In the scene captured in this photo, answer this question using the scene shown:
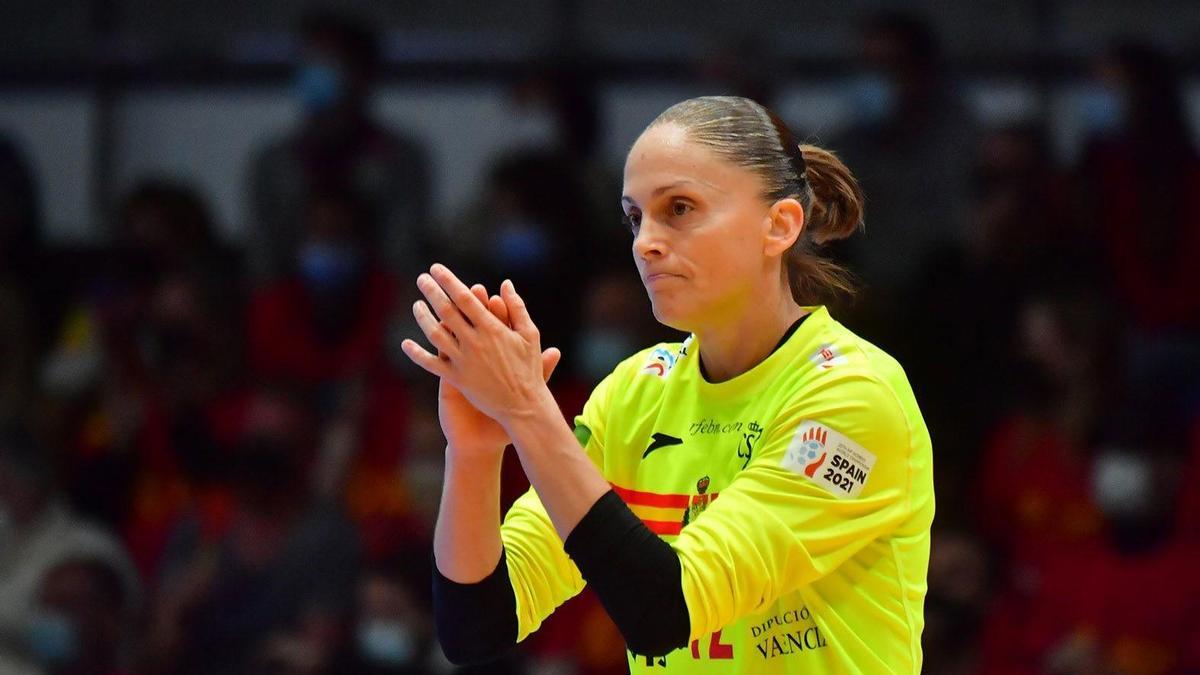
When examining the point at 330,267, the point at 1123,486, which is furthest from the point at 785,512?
the point at 330,267

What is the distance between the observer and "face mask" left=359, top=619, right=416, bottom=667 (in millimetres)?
6039

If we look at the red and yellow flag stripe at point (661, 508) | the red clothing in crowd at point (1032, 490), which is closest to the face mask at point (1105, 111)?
the red clothing in crowd at point (1032, 490)

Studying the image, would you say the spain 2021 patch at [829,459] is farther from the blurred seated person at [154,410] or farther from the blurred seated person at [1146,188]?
the blurred seated person at [154,410]

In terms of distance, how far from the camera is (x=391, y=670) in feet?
19.8

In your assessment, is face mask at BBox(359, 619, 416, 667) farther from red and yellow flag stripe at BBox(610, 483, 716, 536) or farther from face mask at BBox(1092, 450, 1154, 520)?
red and yellow flag stripe at BBox(610, 483, 716, 536)

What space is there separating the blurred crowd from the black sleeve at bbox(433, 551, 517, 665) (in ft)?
10.5

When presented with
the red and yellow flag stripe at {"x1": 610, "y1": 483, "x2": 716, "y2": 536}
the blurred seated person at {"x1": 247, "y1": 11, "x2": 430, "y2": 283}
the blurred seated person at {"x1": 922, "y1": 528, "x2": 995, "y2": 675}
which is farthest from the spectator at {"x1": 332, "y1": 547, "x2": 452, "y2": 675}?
the red and yellow flag stripe at {"x1": 610, "y1": 483, "x2": 716, "y2": 536}

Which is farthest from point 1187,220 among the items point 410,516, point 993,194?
point 410,516

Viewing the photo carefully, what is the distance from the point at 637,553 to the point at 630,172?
647 millimetres

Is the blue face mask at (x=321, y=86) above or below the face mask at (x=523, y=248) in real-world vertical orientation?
above

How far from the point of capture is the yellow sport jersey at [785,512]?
7.87 ft

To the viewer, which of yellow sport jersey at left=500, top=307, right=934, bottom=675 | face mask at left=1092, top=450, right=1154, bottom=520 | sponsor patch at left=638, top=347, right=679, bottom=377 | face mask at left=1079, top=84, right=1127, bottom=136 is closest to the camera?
yellow sport jersey at left=500, top=307, right=934, bottom=675

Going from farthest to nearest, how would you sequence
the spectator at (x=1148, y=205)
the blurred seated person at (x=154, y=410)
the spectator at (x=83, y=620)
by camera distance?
1. the blurred seated person at (x=154, y=410)
2. the spectator at (x=83, y=620)
3. the spectator at (x=1148, y=205)

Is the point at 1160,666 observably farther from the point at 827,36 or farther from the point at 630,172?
the point at 630,172
